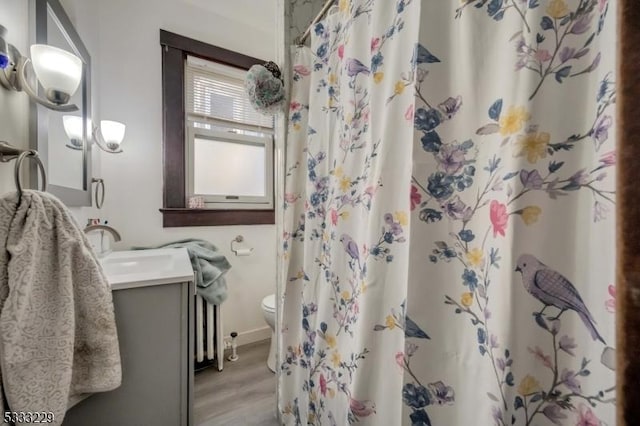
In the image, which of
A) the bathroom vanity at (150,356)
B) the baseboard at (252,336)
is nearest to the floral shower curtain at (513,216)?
the bathroom vanity at (150,356)

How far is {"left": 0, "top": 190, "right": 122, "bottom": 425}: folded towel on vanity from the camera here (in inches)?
22.9

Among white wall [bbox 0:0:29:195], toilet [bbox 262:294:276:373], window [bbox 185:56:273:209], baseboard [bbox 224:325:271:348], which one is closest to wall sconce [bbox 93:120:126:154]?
window [bbox 185:56:273:209]

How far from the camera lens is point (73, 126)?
1.14 m

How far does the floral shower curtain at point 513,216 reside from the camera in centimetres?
41

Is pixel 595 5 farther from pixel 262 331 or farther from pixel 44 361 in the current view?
pixel 262 331

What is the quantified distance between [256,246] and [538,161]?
6.26 feet

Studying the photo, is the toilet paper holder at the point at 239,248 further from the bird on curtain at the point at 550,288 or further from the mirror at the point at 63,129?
the bird on curtain at the point at 550,288

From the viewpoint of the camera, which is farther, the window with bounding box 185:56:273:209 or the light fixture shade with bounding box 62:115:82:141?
the window with bounding box 185:56:273:209

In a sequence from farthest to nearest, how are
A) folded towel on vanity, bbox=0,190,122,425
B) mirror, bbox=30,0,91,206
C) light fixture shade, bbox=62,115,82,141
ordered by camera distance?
1. light fixture shade, bbox=62,115,82,141
2. mirror, bbox=30,0,91,206
3. folded towel on vanity, bbox=0,190,122,425

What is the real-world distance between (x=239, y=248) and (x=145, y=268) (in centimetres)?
86

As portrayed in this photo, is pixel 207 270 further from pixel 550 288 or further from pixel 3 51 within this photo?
pixel 550 288

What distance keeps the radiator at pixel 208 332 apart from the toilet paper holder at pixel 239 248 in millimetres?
429

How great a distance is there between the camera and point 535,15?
0.44 meters

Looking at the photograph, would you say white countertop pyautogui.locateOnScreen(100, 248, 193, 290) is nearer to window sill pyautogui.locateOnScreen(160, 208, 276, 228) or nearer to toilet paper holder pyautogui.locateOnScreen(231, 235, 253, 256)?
window sill pyautogui.locateOnScreen(160, 208, 276, 228)
